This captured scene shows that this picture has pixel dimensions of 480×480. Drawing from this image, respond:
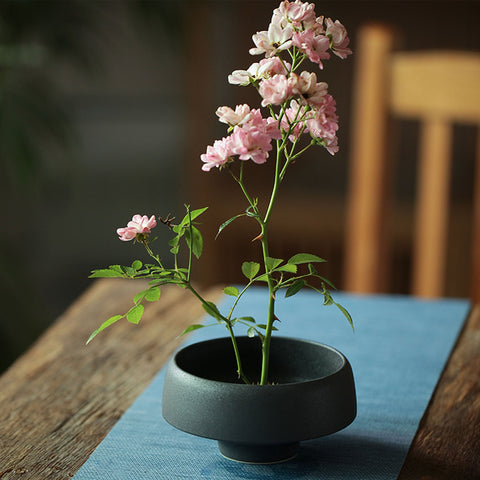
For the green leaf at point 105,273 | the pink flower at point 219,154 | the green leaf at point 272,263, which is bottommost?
the green leaf at point 105,273

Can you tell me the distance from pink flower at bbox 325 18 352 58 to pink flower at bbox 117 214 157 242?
0.59ft

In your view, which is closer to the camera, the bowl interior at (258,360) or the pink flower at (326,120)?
the pink flower at (326,120)

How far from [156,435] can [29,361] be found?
27 cm

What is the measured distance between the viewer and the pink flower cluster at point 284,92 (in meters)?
0.56

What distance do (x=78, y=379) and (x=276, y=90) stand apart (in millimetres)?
447

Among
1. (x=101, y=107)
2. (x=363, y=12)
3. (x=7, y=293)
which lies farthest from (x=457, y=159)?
(x=101, y=107)

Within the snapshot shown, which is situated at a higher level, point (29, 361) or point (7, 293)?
point (29, 361)

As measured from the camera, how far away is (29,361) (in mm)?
933

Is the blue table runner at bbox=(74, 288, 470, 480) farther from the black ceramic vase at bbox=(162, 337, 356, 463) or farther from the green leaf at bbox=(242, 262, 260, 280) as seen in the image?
the green leaf at bbox=(242, 262, 260, 280)

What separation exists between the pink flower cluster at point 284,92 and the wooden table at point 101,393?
11.1 inches

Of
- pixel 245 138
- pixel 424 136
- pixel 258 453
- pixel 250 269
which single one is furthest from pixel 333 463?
pixel 424 136

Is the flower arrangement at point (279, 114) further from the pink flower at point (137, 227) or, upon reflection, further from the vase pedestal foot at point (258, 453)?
the vase pedestal foot at point (258, 453)

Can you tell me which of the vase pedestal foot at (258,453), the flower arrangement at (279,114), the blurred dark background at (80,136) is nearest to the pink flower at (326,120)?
the flower arrangement at (279,114)

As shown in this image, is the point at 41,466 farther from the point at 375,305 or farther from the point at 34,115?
the point at 34,115
